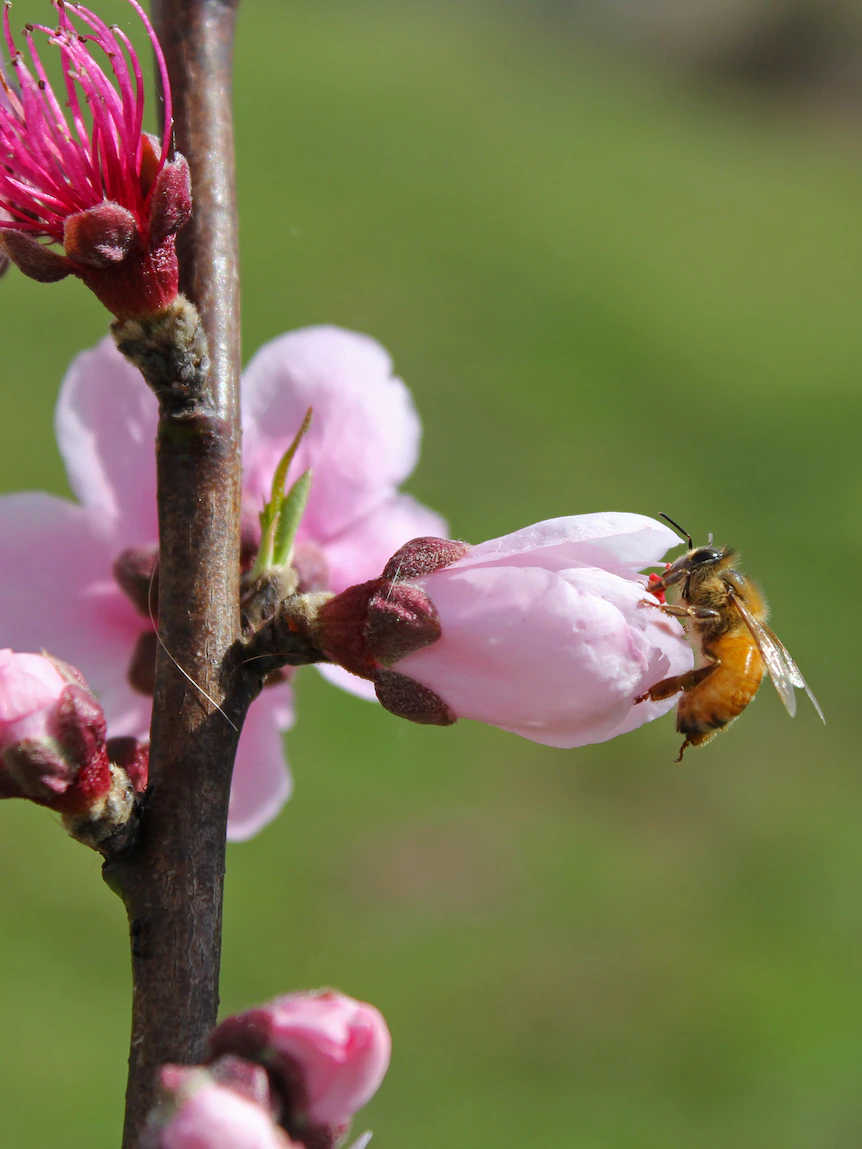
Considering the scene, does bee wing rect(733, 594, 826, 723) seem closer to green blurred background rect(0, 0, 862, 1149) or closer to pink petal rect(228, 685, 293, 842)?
pink petal rect(228, 685, 293, 842)

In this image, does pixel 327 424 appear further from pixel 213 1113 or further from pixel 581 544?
pixel 213 1113

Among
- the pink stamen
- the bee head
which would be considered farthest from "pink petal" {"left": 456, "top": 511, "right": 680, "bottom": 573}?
the bee head

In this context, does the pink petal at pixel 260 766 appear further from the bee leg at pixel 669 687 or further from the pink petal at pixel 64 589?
the bee leg at pixel 669 687

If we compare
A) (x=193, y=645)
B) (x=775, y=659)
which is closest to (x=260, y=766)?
(x=193, y=645)

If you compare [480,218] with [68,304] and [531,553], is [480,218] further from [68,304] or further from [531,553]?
[531,553]

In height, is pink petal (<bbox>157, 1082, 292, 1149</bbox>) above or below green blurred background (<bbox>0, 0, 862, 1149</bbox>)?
above

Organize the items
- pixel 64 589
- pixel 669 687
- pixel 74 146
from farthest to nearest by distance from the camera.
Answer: pixel 64 589 → pixel 669 687 → pixel 74 146
